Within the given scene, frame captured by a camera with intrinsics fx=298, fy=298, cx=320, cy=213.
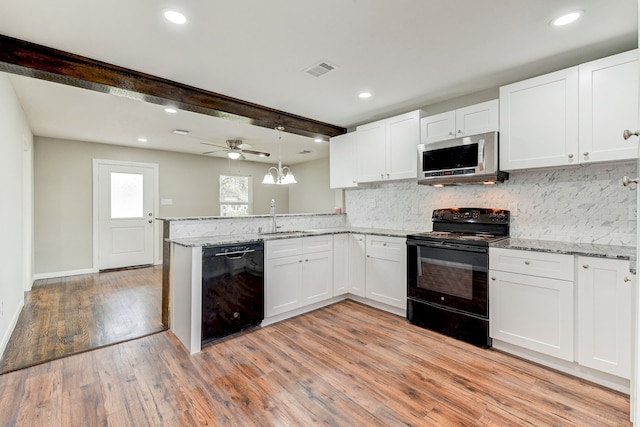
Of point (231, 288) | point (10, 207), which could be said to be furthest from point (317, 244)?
point (10, 207)

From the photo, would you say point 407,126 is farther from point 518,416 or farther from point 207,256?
point 518,416

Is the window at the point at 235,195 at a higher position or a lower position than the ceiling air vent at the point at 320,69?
lower

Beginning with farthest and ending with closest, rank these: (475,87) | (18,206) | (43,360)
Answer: (18,206)
(475,87)
(43,360)

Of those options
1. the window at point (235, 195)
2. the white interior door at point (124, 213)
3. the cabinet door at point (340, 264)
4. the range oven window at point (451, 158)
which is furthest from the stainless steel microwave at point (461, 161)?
the white interior door at point (124, 213)

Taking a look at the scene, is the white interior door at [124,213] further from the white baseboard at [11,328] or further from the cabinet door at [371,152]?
the cabinet door at [371,152]

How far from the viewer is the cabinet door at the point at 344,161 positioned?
3.96 meters

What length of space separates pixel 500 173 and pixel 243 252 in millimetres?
A: 2470

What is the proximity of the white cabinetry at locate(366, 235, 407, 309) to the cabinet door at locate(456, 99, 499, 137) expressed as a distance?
1257 millimetres

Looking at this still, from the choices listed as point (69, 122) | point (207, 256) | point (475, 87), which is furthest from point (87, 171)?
point (475, 87)

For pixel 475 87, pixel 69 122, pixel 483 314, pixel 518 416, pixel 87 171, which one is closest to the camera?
pixel 518 416

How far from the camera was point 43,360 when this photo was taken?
7.63ft

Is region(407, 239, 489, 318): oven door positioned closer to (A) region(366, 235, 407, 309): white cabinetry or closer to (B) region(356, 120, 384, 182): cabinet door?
(A) region(366, 235, 407, 309): white cabinetry

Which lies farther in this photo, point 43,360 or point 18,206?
point 18,206

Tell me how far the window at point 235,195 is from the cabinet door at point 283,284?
14.7 ft
